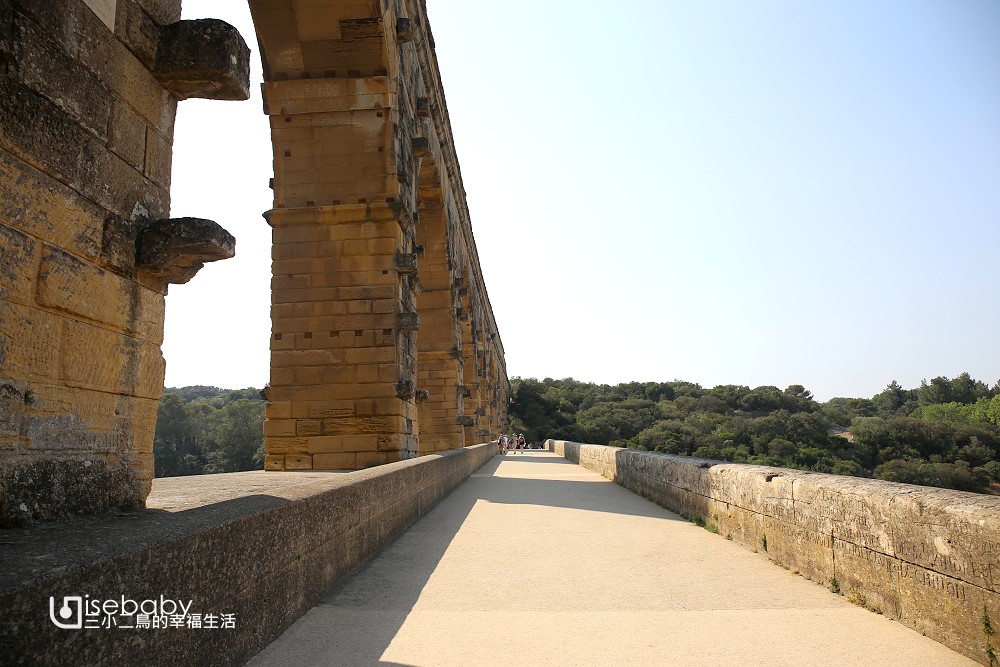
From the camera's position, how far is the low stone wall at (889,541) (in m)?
2.45

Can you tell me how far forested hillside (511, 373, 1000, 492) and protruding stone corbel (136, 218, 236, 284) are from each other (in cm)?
1912

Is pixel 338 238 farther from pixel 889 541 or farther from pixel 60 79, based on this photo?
pixel 889 541

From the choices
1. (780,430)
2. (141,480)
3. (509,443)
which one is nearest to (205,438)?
(509,443)

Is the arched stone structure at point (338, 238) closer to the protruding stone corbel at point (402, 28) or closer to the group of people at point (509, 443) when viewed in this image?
the protruding stone corbel at point (402, 28)

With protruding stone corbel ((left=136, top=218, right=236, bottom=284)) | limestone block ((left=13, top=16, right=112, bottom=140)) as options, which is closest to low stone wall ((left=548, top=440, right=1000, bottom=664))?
protruding stone corbel ((left=136, top=218, right=236, bottom=284))

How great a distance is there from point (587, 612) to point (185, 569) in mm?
2039

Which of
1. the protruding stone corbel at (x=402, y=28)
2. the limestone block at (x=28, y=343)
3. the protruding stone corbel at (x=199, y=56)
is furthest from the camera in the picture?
the protruding stone corbel at (x=402, y=28)

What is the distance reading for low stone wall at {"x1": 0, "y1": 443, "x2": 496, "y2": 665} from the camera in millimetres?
1369

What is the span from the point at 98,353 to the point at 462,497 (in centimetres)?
683

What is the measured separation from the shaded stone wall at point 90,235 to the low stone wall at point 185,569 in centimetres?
28

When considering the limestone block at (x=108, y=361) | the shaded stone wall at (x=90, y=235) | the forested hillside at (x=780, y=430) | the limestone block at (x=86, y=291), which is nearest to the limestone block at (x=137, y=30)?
the shaded stone wall at (x=90, y=235)

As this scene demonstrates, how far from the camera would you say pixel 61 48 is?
233 centimetres

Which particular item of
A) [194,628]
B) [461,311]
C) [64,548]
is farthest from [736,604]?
[461,311]

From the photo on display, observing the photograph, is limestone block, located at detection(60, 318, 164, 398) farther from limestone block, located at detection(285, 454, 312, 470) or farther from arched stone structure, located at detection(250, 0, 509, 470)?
limestone block, located at detection(285, 454, 312, 470)
